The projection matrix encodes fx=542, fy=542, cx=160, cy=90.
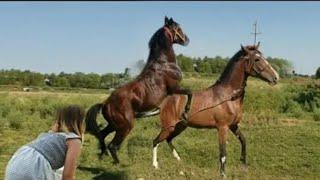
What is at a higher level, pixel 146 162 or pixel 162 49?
pixel 162 49

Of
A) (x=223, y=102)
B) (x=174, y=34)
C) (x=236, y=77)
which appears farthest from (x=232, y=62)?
(x=174, y=34)

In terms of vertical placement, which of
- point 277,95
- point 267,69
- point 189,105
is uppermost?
point 267,69

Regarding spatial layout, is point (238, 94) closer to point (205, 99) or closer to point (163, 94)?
point (205, 99)

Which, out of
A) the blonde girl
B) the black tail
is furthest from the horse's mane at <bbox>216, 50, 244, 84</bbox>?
the blonde girl

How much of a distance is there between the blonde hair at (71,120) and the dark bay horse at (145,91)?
16.1 feet

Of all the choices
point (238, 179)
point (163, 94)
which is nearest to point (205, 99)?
point (163, 94)

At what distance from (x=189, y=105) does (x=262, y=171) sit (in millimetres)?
2114

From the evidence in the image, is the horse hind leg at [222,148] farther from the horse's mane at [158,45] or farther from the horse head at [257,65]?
the horse's mane at [158,45]

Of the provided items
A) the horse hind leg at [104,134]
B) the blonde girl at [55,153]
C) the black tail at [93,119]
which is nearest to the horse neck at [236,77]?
the horse hind leg at [104,134]

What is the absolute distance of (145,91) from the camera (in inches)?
356

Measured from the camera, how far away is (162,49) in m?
9.12

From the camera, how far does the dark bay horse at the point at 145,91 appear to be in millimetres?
9016

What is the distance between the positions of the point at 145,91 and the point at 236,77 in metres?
1.74

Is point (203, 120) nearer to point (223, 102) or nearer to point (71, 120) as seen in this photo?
point (223, 102)
